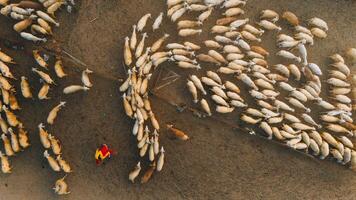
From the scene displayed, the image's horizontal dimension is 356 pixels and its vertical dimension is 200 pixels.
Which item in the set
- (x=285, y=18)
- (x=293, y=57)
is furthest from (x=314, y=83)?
(x=285, y=18)

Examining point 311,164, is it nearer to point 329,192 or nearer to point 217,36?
point 329,192

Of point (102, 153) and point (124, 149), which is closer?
point (102, 153)

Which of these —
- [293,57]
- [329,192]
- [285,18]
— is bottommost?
[329,192]

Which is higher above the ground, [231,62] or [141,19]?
[141,19]
